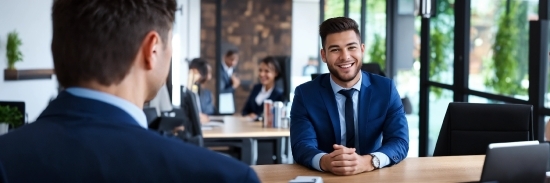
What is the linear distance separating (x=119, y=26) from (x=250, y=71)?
1247 centimetres

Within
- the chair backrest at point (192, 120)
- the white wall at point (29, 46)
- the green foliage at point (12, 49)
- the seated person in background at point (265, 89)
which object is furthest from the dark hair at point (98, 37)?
the seated person in background at point (265, 89)

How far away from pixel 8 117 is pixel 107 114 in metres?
4.07

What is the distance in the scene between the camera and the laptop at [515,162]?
2.68 m

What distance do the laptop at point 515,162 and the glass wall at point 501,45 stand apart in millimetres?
3097

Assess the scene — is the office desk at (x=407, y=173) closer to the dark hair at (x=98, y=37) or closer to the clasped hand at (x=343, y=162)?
the clasped hand at (x=343, y=162)

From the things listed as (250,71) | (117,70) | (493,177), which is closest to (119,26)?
(117,70)

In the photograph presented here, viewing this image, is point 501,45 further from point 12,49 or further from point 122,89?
point 122,89

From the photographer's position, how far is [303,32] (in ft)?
45.3

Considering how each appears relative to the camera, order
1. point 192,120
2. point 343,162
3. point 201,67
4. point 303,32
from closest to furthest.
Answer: point 343,162 → point 192,120 → point 201,67 → point 303,32

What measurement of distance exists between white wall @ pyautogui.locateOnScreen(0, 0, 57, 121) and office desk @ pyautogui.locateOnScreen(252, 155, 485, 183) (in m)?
4.12

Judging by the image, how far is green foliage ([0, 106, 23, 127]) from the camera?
4898 millimetres

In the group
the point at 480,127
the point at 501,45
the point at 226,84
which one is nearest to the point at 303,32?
the point at 226,84

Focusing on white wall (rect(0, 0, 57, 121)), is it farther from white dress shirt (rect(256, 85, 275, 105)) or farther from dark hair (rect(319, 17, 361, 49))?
dark hair (rect(319, 17, 361, 49))

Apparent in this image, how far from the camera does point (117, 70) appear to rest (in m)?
1.14
